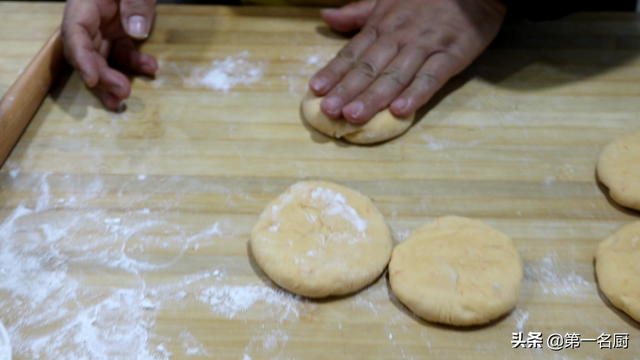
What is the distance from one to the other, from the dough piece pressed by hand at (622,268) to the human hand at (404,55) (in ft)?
2.08

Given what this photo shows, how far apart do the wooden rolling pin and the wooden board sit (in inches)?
1.6

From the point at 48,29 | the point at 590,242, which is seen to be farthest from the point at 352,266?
the point at 48,29

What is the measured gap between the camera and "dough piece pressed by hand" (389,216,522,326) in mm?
1070

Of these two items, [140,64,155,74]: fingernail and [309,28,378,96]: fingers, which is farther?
[140,64,155,74]: fingernail

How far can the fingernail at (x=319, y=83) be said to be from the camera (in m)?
1.52

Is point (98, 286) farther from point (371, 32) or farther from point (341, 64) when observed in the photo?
point (371, 32)

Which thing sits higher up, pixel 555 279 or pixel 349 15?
pixel 349 15

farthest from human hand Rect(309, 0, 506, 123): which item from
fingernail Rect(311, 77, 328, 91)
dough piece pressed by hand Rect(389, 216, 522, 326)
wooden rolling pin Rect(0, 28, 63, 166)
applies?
wooden rolling pin Rect(0, 28, 63, 166)

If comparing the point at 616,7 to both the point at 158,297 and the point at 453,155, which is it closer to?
the point at 453,155

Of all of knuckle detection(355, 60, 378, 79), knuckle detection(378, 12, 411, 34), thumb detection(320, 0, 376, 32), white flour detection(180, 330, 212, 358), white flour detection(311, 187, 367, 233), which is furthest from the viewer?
thumb detection(320, 0, 376, 32)

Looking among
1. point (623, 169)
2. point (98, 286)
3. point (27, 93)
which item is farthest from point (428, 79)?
point (27, 93)

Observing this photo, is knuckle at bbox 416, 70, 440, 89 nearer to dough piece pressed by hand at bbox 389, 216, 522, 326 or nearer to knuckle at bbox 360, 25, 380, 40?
knuckle at bbox 360, 25, 380, 40

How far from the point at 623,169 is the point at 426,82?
1.93ft

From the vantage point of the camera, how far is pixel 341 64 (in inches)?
62.3
